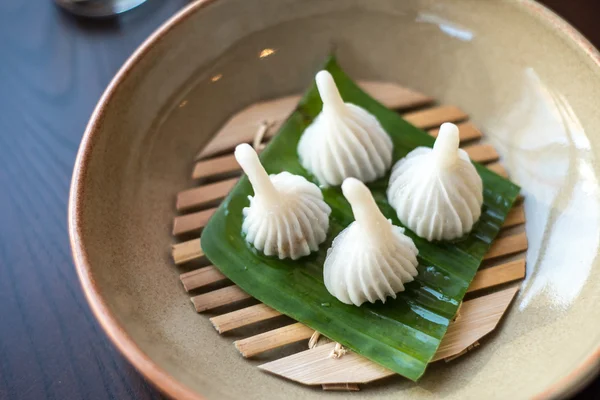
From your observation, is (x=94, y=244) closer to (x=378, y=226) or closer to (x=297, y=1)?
(x=378, y=226)

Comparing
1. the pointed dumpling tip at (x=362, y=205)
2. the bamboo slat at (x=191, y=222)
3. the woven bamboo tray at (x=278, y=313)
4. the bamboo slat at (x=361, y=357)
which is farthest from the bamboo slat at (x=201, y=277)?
the pointed dumpling tip at (x=362, y=205)

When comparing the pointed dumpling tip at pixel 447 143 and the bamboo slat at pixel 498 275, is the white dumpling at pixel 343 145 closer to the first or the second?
the pointed dumpling tip at pixel 447 143

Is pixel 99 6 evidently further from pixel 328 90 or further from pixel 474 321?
pixel 474 321

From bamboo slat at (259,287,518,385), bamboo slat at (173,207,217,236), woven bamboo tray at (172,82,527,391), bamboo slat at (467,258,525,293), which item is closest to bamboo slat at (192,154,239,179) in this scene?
woven bamboo tray at (172,82,527,391)

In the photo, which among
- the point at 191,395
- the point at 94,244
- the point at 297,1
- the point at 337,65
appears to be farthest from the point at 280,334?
the point at 297,1

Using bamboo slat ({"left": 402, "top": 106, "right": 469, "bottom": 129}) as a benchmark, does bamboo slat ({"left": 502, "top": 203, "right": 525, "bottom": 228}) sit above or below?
below

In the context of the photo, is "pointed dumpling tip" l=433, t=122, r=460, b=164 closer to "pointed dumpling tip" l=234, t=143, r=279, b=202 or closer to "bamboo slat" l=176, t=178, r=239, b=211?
"pointed dumpling tip" l=234, t=143, r=279, b=202

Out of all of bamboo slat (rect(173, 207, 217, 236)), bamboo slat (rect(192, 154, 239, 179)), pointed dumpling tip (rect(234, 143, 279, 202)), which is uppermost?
pointed dumpling tip (rect(234, 143, 279, 202))
